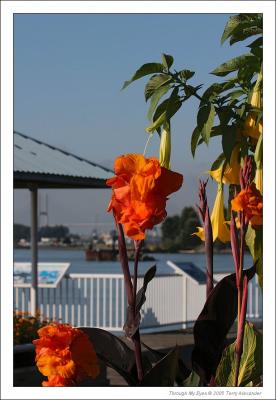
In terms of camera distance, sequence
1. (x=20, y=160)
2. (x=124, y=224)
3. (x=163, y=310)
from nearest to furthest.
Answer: (x=124, y=224) < (x=20, y=160) < (x=163, y=310)

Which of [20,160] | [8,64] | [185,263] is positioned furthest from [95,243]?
[8,64]

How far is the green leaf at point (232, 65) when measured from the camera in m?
1.65

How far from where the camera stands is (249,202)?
1.40 metres

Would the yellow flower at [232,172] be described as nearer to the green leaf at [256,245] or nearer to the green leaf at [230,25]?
the green leaf at [256,245]

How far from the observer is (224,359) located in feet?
4.95

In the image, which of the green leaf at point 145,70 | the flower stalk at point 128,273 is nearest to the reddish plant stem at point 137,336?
the flower stalk at point 128,273

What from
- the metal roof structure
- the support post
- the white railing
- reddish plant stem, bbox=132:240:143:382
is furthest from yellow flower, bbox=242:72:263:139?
the white railing

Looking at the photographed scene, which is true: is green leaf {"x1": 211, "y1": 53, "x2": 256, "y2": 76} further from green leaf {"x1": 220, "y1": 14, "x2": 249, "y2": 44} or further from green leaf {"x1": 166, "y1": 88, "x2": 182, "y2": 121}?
green leaf {"x1": 166, "y1": 88, "x2": 182, "y2": 121}

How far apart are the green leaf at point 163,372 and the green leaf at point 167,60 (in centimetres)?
54

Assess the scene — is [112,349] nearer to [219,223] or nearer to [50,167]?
[219,223]

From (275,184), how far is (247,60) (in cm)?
28

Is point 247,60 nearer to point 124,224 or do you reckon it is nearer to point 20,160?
point 124,224

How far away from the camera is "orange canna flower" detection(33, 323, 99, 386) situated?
141cm

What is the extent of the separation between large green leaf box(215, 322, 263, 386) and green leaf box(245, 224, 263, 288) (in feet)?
0.38
